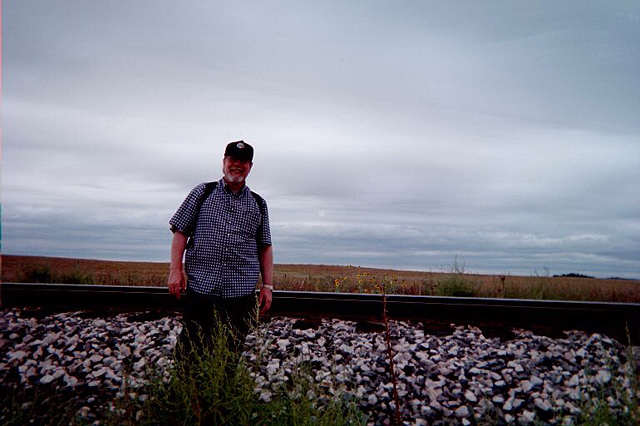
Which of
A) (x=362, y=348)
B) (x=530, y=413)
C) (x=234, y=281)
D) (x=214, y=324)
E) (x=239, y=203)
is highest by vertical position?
(x=239, y=203)

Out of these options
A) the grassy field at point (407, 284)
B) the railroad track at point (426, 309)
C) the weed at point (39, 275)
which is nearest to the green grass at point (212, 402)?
the railroad track at point (426, 309)

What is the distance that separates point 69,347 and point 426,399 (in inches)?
170

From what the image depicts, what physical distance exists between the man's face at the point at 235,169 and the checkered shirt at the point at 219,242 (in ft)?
0.50

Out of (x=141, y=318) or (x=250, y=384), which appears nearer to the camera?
(x=250, y=384)

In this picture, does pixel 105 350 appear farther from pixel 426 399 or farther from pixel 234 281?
pixel 426 399

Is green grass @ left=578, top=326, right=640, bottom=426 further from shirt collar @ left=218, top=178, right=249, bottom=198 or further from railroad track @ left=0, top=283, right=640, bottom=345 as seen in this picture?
shirt collar @ left=218, top=178, right=249, bottom=198

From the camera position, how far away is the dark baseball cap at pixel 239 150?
4.34 m

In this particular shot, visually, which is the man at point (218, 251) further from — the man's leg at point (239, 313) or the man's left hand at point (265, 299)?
the man's left hand at point (265, 299)

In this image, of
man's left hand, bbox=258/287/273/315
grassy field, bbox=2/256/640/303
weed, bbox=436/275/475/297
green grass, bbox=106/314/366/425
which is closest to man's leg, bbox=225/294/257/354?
man's left hand, bbox=258/287/273/315

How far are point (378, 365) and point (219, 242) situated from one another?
7.71 feet

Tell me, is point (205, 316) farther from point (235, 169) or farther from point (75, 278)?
point (75, 278)

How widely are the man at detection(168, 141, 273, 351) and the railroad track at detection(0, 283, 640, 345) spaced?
98.0 inches

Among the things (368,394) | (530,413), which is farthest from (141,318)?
(530,413)

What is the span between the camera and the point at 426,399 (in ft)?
16.1
